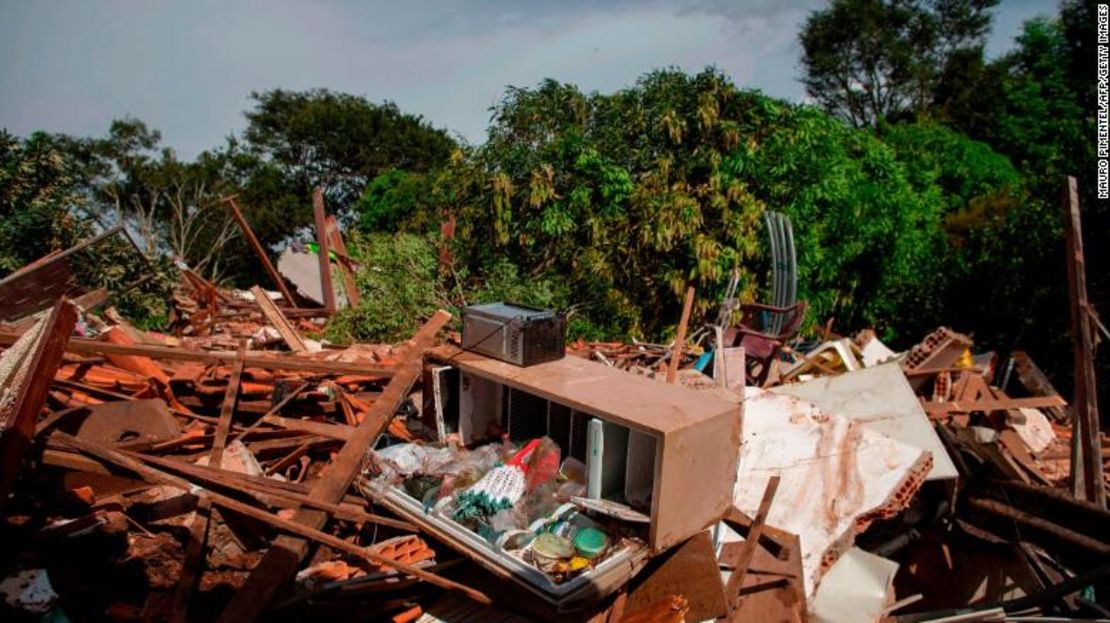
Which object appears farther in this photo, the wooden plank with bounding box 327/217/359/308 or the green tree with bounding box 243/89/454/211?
the green tree with bounding box 243/89/454/211

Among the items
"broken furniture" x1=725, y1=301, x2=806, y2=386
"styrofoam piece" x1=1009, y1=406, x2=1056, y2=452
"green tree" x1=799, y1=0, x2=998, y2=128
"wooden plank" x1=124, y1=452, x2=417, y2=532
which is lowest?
"styrofoam piece" x1=1009, y1=406, x2=1056, y2=452

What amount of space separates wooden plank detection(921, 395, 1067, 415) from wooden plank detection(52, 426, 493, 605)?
4695 mm

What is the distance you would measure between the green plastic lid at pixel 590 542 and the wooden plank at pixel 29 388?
8.45 feet

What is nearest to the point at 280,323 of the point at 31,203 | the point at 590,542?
the point at 590,542

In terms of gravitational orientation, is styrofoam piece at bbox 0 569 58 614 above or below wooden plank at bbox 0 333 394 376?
below

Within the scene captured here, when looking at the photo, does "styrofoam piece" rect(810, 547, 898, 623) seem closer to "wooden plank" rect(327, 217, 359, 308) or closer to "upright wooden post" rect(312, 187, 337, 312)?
"wooden plank" rect(327, 217, 359, 308)

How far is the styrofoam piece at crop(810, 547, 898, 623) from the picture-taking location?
383cm

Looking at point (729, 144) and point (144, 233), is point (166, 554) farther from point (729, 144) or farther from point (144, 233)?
point (144, 233)

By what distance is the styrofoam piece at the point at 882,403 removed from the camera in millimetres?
4715

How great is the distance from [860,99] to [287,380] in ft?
89.4

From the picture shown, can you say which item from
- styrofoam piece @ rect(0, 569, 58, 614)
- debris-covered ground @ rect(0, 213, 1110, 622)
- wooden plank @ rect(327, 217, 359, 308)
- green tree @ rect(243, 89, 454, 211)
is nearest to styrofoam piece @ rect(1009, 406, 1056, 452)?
debris-covered ground @ rect(0, 213, 1110, 622)

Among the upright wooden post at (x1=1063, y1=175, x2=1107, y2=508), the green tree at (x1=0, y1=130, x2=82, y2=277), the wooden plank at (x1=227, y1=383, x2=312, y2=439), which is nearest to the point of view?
the wooden plank at (x1=227, y1=383, x2=312, y2=439)

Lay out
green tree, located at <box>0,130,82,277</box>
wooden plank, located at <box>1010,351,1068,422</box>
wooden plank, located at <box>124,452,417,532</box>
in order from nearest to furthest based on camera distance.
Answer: wooden plank, located at <box>124,452,417,532</box> → wooden plank, located at <box>1010,351,1068,422</box> → green tree, located at <box>0,130,82,277</box>

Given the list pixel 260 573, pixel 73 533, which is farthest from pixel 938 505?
pixel 73 533
